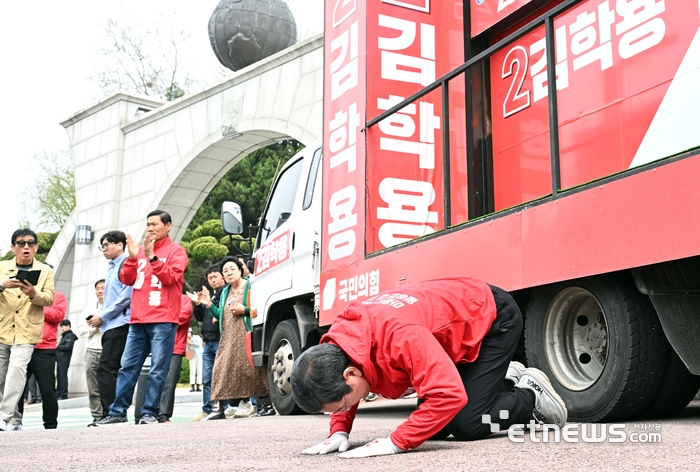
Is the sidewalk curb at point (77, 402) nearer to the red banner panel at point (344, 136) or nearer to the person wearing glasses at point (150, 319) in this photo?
the person wearing glasses at point (150, 319)

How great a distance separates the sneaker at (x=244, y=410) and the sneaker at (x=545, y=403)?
4.88 m

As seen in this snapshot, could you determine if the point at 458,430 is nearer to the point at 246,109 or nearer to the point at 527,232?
the point at 527,232

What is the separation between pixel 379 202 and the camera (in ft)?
18.5

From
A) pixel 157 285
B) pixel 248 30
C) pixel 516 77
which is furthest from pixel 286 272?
pixel 248 30

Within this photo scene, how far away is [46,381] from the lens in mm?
7145

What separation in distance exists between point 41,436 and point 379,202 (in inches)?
107

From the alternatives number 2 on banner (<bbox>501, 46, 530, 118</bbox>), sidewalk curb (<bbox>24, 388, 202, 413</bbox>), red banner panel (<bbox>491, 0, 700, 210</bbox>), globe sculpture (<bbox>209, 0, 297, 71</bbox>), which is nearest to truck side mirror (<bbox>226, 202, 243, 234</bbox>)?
number 2 on banner (<bbox>501, 46, 530, 118</bbox>)

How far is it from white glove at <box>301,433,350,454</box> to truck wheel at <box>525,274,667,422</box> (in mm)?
1396

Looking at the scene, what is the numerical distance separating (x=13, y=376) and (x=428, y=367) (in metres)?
5.07

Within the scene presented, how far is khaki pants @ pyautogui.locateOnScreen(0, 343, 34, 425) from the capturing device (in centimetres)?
689

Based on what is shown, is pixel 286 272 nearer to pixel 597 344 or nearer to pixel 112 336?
pixel 112 336

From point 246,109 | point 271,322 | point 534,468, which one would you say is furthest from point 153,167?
point 534,468

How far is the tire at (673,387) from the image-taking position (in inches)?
159

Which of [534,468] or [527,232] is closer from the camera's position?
[534,468]
